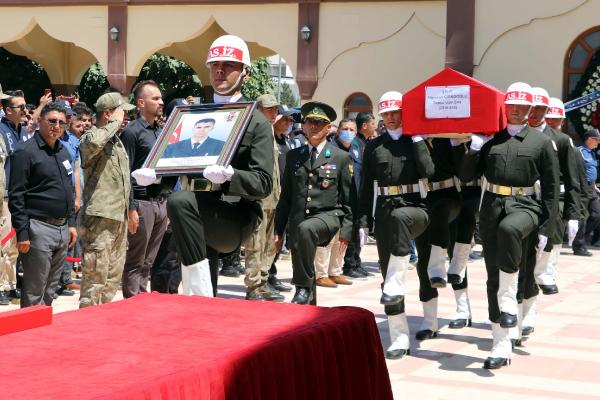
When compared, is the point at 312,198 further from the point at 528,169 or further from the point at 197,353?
the point at 197,353

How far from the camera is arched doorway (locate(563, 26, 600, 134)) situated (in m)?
20.4

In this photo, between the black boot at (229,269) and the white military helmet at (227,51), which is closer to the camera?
the white military helmet at (227,51)

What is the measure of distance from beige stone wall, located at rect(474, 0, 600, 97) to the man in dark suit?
1687 centimetres

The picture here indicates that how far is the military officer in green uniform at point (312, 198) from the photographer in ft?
26.9

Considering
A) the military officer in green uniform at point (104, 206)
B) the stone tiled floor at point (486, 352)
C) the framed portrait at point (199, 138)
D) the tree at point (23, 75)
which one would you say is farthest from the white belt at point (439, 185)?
the tree at point (23, 75)

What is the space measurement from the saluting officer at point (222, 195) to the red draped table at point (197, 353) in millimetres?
708

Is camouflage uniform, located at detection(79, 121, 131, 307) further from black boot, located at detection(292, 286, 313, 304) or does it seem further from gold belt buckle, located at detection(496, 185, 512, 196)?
gold belt buckle, located at detection(496, 185, 512, 196)

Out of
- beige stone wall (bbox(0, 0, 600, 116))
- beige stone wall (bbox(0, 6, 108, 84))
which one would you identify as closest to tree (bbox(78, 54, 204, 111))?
beige stone wall (bbox(0, 0, 600, 116))

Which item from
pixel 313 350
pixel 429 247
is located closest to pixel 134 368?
pixel 313 350

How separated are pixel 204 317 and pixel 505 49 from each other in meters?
18.4

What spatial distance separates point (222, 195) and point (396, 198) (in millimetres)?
3013

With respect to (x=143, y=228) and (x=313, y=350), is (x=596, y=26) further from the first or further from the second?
(x=313, y=350)

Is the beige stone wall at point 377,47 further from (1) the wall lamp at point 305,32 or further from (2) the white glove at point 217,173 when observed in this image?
(2) the white glove at point 217,173

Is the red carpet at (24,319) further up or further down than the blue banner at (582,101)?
further down
